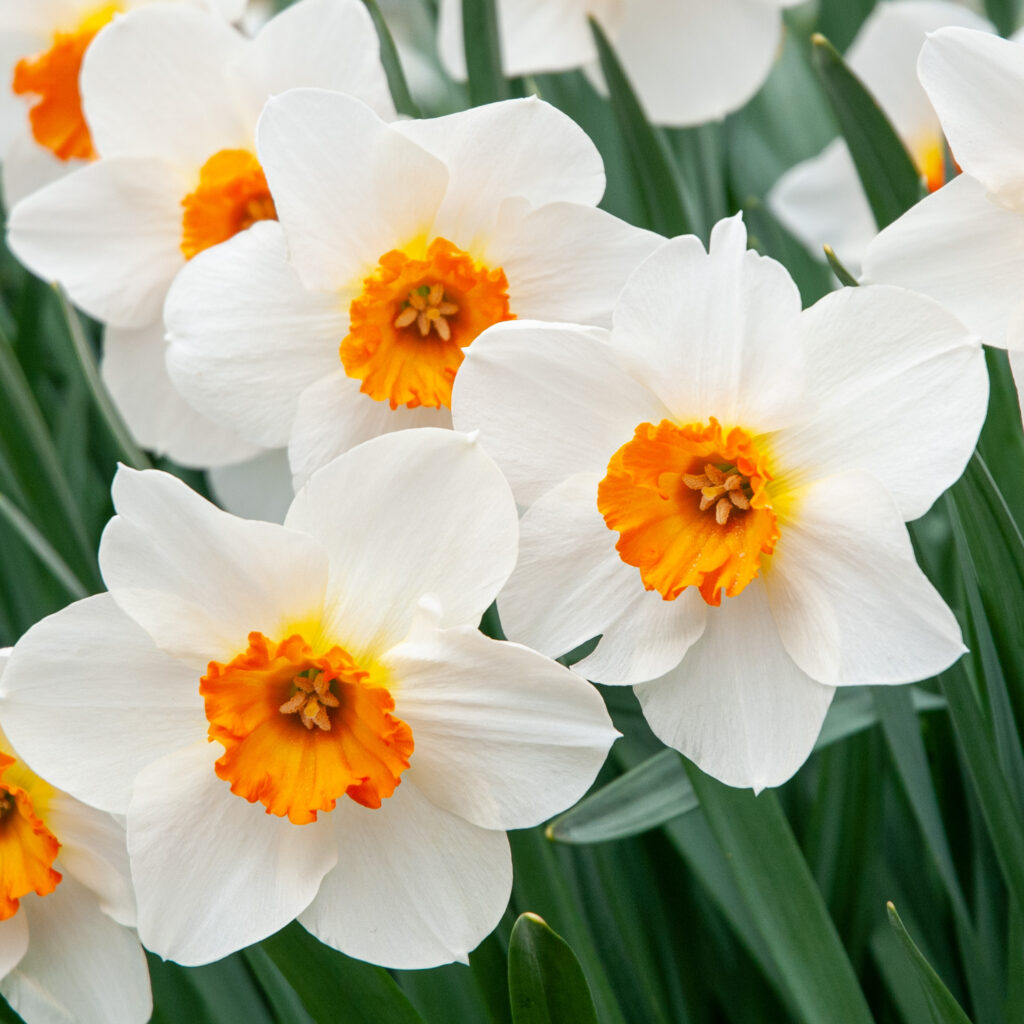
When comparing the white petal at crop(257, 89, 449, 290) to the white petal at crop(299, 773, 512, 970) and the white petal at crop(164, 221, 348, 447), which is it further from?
the white petal at crop(299, 773, 512, 970)

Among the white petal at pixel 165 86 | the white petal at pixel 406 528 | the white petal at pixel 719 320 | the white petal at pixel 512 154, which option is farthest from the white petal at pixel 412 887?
the white petal at pixel 165 86

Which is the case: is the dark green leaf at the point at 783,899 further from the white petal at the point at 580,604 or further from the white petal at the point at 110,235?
the white petal at the point at 110,235

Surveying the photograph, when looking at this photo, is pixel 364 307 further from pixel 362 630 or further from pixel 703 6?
pixel 703 6

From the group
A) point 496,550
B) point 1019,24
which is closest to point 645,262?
point 496,550

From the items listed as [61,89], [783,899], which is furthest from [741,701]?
[61,89]

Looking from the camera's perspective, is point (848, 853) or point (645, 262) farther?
point (848, 853)
